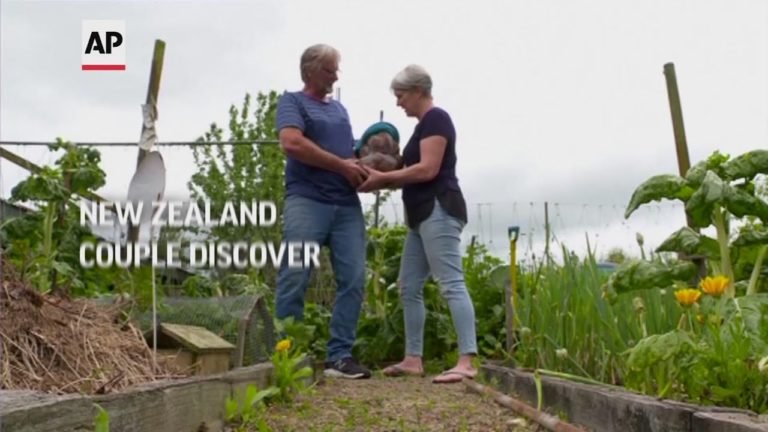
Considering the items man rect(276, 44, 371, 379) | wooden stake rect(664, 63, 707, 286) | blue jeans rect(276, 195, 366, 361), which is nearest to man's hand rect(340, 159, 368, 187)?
man rect(276, 44, 371, 379)

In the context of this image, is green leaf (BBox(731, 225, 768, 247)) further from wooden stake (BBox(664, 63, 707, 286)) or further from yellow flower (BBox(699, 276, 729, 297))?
wooden stake (BBox(664, 63, 707, 286))

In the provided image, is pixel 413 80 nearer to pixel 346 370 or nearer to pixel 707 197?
pixel 346 370

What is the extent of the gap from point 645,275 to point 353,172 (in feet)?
5.02

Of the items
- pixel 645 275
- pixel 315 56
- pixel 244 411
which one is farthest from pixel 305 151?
pixel 645 275

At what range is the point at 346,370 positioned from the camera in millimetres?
3809

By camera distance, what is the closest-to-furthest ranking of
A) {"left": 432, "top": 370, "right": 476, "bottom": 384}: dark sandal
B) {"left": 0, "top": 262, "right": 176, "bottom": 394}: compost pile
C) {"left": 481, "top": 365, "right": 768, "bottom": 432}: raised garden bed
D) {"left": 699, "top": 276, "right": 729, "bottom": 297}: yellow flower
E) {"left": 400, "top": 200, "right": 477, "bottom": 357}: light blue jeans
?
1. {"left": 481, "top": 365, "right": 768, "bottom": 432}: raised garden bed
2. {"left": 0, "top": 262, "right": 176, "bottom": 394}: compost pile
3. {"left": 699, "top": 276, "right": 729, "bottom": 297}: yellow flower
4. {"left": 432, "top": 370, "right": 476, "bottom": 384}: dark sandal
5. {"left": 400, "top": 200, "right": 477, "bottom": 357}: light blue jeans

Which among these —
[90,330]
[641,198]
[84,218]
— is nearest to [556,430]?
[641,198]

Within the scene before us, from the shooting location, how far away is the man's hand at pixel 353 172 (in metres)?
3.64

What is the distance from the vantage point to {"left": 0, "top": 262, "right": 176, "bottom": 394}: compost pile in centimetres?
182

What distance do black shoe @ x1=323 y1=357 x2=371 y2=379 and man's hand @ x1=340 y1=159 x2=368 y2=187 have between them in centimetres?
74

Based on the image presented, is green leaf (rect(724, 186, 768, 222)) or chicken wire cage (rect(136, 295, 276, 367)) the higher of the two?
green leaf (rect(724, 186, 768, 222))

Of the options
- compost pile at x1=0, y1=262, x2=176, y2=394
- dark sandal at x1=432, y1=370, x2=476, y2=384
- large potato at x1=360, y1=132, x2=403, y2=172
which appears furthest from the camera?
large potato at x1=360, y1=132, x2=403, y2=172

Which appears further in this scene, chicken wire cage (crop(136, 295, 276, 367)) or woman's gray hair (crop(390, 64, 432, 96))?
woman's gray hair (crop(390, 64, 432, 96))

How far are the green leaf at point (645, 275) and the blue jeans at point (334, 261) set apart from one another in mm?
1524
